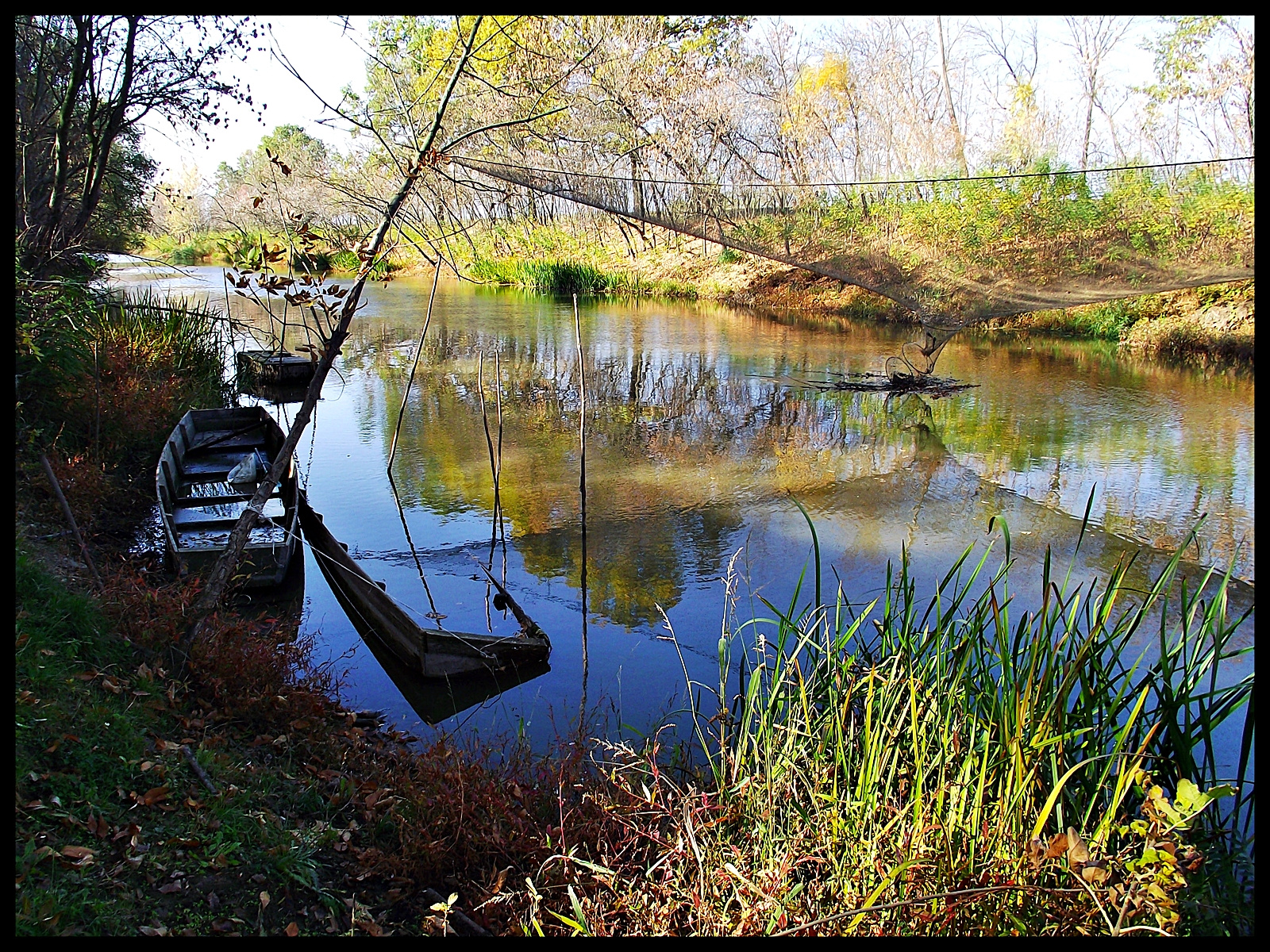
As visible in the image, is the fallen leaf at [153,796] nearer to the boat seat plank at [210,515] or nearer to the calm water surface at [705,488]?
the calm water surface at [705,488]

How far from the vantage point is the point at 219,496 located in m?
6.71

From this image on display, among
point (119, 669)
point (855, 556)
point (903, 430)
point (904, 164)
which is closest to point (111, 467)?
point (119, 669)

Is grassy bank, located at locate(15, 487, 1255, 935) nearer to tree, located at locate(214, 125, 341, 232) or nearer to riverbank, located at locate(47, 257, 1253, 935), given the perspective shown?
riverbank, located at locate(47, 257, 1253, 935)

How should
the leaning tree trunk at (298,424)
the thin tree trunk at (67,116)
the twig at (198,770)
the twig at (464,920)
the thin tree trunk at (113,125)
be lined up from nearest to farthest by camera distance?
the twig at (464,920)
the twig at (198,770)
the leaning tree trunk at (298,424)
the thin tree trunk at (67,116)
the thin tree trunk at (113,125)

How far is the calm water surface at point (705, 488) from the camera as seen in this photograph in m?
5.55

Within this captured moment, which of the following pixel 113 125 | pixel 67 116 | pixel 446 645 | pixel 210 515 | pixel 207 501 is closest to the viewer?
pixel 446 645

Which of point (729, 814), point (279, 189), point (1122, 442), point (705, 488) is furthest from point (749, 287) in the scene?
point (729, 814)

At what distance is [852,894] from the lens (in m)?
2.33

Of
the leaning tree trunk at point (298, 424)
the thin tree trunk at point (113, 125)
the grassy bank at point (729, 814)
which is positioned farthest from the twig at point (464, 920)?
the thin tree trunk at point (113, 125)

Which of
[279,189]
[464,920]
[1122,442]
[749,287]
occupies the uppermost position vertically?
[749,287]

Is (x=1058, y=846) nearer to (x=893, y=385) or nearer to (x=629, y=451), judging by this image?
(x=629, y=451)

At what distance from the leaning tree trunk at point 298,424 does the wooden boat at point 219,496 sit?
69 centimetres

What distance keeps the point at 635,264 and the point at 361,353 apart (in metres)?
12.8

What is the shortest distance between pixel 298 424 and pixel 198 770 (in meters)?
2.16
